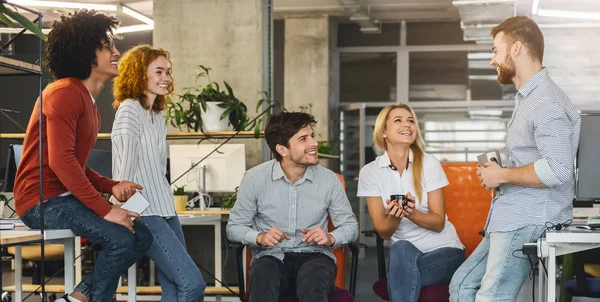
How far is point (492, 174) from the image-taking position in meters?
2.92

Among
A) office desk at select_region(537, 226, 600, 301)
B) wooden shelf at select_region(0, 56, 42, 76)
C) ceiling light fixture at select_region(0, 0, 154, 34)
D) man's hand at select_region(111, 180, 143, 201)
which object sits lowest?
office desk at select_region(537, 226, 600, 301)

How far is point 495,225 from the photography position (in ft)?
9.73

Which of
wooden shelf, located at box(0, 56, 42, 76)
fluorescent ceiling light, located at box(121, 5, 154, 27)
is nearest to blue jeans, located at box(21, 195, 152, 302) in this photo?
wooden shelf, located at box(0, 56, 42, 76)

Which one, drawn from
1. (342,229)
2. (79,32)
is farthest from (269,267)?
(79,32)

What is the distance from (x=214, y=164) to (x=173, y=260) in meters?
1.98

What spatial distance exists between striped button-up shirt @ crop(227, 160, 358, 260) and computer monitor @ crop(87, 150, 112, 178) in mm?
1620

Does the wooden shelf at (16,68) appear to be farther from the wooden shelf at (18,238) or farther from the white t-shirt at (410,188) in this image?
the white t-shirt at (410,188)

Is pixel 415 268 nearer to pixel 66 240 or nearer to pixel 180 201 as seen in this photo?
pixel 66 240

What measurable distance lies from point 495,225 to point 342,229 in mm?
872

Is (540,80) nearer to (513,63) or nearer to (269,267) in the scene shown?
(513,63)

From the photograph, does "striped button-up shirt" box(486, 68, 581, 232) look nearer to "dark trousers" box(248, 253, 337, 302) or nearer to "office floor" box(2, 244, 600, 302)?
"dark trousers" box(248, 253, 337, 302)

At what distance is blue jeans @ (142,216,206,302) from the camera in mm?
3365

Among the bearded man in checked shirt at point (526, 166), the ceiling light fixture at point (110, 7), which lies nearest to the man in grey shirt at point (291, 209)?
the bearded man in checked shirt at point (526, 166)

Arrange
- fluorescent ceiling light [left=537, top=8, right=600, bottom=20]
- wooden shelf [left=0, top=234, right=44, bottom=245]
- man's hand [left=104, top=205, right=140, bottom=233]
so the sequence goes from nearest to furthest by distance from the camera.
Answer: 1. wooden shelf [left=0, top=234, right=44, bottom=245]
2. man's hand [left=104, top=205, right=140, bottom=233]
3. fluorescent ceiling light [left=537, top=8, right=600, bottom=20]
